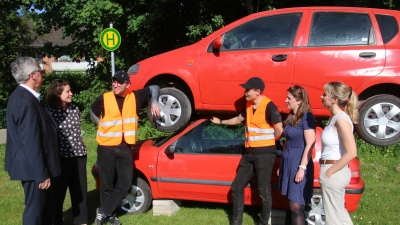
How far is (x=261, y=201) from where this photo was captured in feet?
15.4

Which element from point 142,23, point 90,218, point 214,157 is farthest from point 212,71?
point 142,23

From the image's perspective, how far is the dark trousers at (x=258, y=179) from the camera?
4.38m

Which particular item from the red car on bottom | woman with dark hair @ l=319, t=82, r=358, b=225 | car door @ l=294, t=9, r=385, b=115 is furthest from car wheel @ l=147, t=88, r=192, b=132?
woman with dark hair @ l=319, t=82, r=358, b=225

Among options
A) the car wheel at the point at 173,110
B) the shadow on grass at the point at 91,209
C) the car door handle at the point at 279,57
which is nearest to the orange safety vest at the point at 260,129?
the car door handle at the point at 279,57

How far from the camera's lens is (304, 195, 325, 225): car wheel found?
4699 millimetres

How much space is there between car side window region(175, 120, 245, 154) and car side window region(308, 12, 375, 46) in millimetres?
1420

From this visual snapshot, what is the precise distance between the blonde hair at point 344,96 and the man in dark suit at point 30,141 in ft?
8.28

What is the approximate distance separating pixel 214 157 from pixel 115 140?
1.22 metres

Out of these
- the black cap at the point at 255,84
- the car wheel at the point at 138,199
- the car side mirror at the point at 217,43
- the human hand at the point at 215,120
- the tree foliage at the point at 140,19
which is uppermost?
the tree foliage at the point at 140,19

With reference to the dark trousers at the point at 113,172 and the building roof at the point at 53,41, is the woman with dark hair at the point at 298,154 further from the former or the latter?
the building roof at the point at 53,41

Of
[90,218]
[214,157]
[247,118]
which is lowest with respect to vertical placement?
[90,218]

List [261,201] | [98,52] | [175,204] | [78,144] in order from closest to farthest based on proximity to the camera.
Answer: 1. [78,144]
2. [261,201]
3. [175,204]
4. [98,52]

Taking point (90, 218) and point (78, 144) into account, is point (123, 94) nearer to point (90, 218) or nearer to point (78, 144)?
point (78, 144)

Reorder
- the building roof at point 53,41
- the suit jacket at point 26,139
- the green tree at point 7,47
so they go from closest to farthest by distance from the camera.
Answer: the suit jacket at point 26,139, the green tree at point 7,47, the building roof at point 53,41
